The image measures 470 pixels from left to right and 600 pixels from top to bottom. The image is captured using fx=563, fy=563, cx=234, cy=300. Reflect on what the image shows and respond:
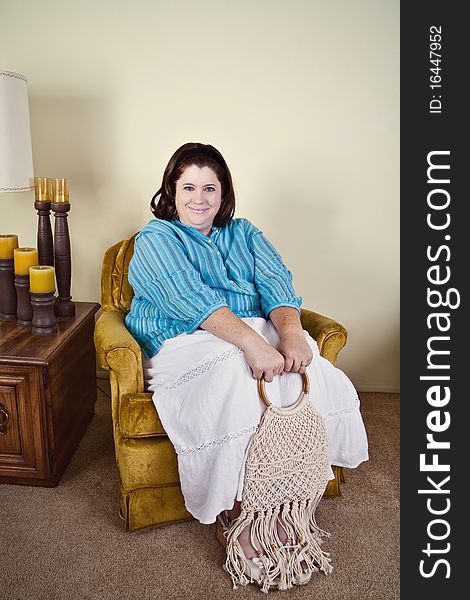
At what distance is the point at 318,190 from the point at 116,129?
36.3 inches

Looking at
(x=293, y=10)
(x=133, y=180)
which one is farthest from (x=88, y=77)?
(x=293, y=10)

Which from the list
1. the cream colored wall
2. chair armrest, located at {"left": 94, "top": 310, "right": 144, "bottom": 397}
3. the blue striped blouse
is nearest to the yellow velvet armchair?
chair armrest, located at {"left": 94, "top": 310, "right": 144, "bottom": 397}

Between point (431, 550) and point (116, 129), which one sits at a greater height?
point (116, 129)

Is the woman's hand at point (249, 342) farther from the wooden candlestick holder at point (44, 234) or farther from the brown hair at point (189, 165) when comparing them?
the wooden candlestick holder at point (44, 234)

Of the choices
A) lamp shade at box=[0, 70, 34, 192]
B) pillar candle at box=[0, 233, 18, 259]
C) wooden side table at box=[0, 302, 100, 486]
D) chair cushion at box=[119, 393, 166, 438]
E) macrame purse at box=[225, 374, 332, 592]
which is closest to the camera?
macrame purse at box=[225, 374, 332, 592]

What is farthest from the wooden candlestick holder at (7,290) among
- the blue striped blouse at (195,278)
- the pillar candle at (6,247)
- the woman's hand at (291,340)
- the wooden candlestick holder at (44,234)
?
the woman's hand at (291,340)

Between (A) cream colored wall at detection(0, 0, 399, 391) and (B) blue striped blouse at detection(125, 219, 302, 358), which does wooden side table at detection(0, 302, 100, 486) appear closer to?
(B) blue striped blouse at detection(125, 219, 302, 358)

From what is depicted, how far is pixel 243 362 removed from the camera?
1528mm

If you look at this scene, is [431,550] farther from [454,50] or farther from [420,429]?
[454,50]

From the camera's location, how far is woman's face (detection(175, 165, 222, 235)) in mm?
1800

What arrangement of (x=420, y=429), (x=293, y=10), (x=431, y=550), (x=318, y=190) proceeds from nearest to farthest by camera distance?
(x=431, y=550) < (x=420, y=429) < (x=293, y=10) < (x=318, y=190)

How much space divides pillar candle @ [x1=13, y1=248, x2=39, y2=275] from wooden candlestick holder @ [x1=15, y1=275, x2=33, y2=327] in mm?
21

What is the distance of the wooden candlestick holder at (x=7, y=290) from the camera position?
6.72 feet

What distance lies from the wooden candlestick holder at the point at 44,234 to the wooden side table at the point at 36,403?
0.28 meters
